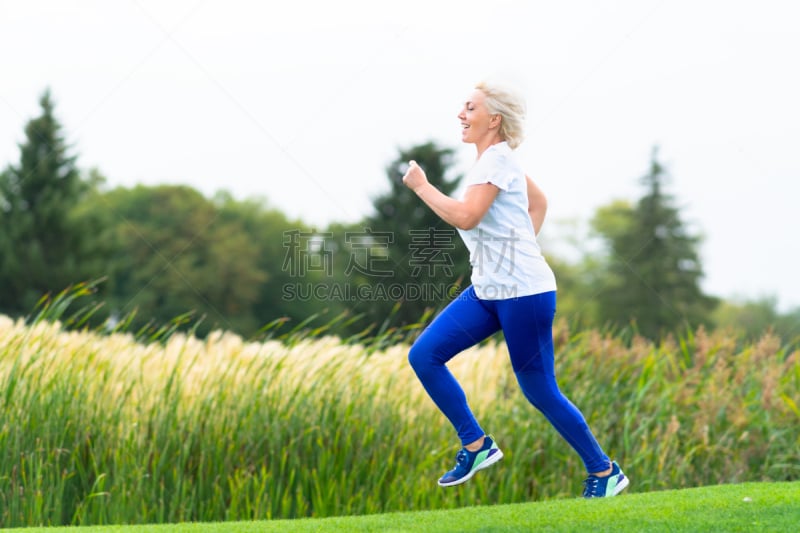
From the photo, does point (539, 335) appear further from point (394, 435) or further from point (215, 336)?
point (215, 336)

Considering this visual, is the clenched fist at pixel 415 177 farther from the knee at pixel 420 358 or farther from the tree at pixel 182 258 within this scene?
the tree at pixel 182 258

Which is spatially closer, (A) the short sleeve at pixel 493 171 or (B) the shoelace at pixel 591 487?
(A) the short sleeve at pixel 493 171

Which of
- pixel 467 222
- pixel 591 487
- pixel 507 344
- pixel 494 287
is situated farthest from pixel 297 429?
pixel 467 222

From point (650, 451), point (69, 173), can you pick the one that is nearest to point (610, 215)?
point (69, 173)

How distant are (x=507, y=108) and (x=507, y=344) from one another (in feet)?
3.84

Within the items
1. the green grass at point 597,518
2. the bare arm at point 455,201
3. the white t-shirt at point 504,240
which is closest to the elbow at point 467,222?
the bare arm at point 455,201

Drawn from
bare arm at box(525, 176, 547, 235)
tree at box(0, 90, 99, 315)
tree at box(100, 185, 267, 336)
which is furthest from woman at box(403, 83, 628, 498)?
tree at box(100, 185, 267, 336)

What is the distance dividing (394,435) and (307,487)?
779 millimetres

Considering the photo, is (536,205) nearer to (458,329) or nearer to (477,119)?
(477,119)

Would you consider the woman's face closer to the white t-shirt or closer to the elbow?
the white t-shirt

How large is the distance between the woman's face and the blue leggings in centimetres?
78

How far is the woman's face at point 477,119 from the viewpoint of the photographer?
14.2 feet

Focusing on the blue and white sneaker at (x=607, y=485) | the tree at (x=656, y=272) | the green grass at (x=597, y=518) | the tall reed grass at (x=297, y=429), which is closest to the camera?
the green grass at (x=597, y=518)

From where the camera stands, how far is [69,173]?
37312mm
